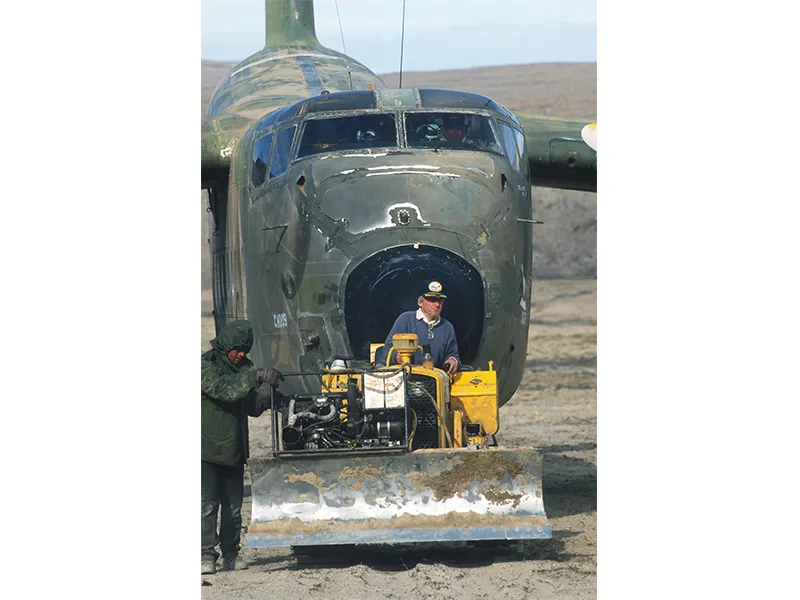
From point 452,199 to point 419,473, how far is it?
79.9 inches

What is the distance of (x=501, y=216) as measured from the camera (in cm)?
934

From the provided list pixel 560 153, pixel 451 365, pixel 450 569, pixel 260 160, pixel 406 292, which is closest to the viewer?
pixel 450 569

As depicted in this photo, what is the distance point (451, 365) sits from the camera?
8891 mm

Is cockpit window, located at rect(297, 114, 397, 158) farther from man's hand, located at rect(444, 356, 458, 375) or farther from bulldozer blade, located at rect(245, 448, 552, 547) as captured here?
bulldozer blade, located at rect(245, 448, 552, 547)

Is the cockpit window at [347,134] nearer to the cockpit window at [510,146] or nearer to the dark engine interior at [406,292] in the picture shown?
the cockpit window at [510,146]

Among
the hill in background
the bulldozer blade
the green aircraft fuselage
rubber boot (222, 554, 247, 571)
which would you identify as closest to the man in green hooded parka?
Answer: rubber boot (222, 554, 247, 571)

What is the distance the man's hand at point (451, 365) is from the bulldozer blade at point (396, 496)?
93 centimetres

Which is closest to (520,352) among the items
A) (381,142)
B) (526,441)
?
(381,142)

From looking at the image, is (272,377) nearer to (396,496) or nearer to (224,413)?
(224,413)

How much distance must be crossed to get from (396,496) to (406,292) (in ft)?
5.54

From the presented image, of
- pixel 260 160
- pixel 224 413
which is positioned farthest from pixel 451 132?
pixel 224 413

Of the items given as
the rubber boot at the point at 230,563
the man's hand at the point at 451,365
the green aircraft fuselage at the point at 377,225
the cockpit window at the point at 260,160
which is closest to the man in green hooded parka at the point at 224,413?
the rubber boot at the point at 230,563

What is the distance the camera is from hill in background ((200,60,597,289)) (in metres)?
44.8
